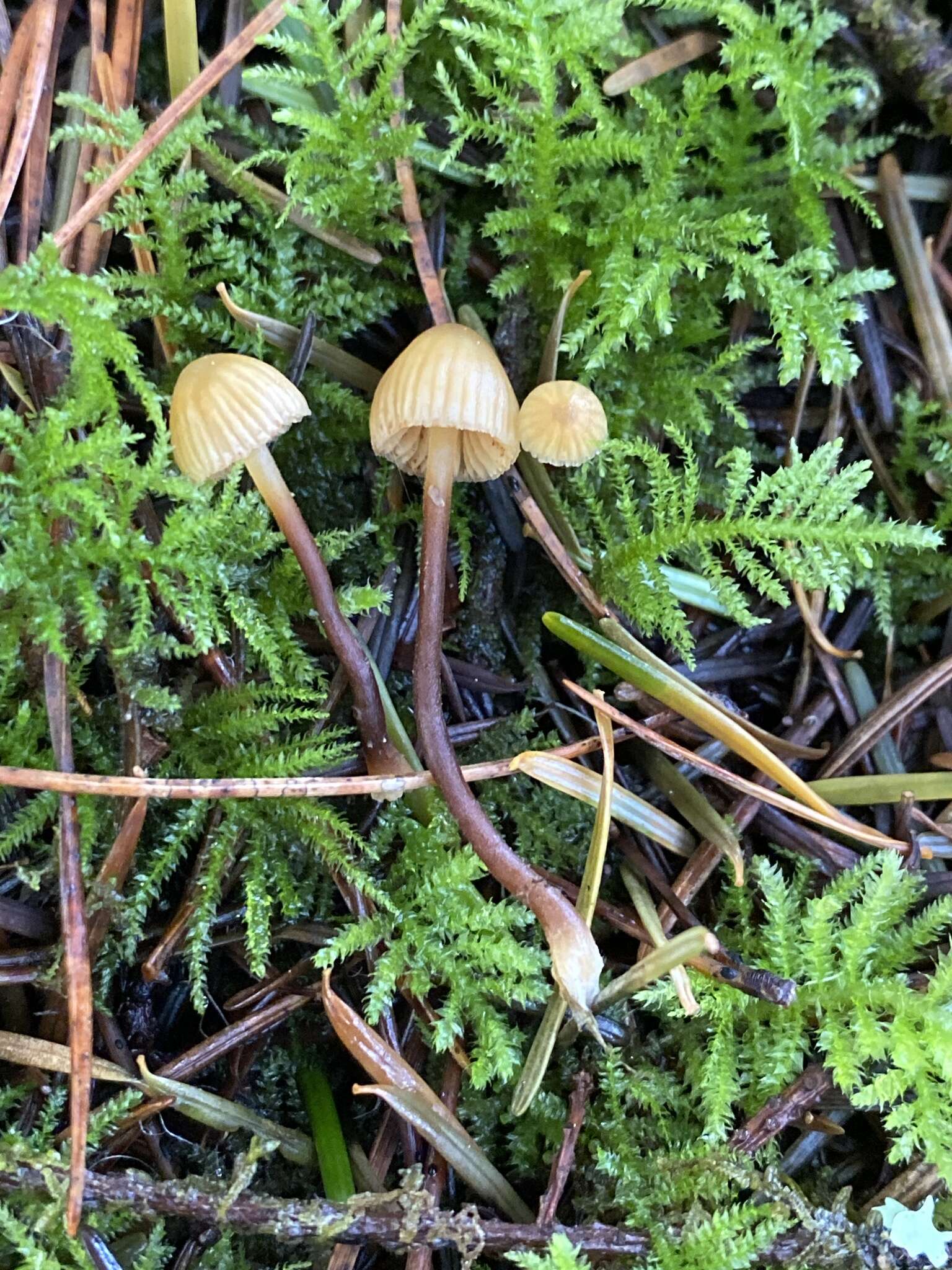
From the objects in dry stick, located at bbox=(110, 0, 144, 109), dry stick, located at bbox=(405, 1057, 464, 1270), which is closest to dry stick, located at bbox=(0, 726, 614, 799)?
dry stick, located at bbox=(405, 1057, 464, 1270)

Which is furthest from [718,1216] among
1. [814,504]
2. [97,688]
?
[97,688]

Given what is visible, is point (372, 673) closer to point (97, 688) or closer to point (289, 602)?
point (289, 602)

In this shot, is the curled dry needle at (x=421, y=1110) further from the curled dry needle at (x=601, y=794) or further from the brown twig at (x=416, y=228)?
the brown twig at (x=416, y=228)

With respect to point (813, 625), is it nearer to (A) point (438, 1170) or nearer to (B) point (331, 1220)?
(A) point (438, 1170)

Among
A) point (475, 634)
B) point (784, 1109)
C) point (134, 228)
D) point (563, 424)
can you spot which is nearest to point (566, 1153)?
point (784, 1109)

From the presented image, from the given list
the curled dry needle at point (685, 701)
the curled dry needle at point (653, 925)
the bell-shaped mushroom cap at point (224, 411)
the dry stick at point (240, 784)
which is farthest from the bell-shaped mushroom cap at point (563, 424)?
the curled dry needle at point (653, 925)
